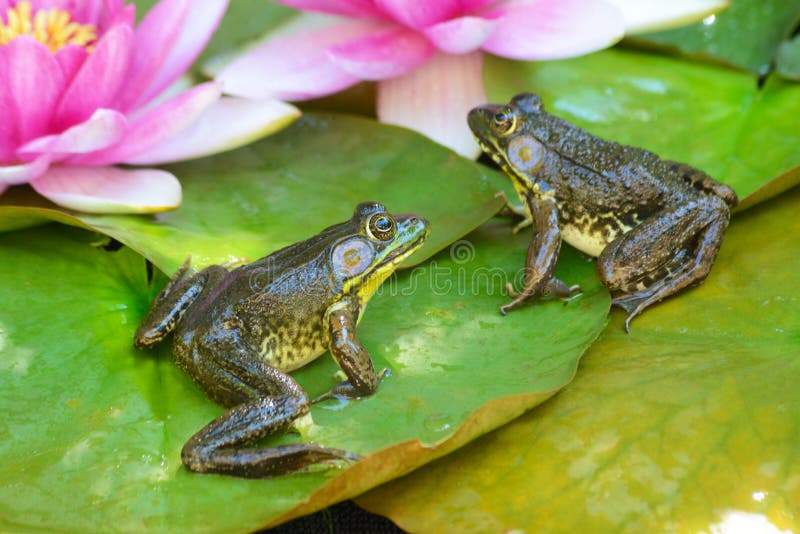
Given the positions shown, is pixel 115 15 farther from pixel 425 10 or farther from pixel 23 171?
pixel 425 10

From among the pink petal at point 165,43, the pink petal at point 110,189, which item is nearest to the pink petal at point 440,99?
the pink petal at point 165,43

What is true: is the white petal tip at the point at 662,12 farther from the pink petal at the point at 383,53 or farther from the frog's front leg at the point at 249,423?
the frog's front leg at the point at 249,423

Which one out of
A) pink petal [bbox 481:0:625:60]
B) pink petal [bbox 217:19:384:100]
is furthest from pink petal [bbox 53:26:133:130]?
pink petal [bbox 481:0:625:60]

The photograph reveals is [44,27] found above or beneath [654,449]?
above

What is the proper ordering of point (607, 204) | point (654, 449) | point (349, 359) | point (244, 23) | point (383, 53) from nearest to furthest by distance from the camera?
point (654, 449)
point (349, 359)
point (607, 204)
point (383, 53)
point (244, 23)

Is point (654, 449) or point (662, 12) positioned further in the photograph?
point (662, 12)

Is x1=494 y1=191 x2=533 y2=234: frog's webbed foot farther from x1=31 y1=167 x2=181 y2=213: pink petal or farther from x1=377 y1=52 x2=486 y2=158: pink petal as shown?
x1=31 y1=167 x2=181 y2=213: pink petal

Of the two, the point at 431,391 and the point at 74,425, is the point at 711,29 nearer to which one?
the point at 431,391

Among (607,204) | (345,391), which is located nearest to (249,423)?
(345,391)
